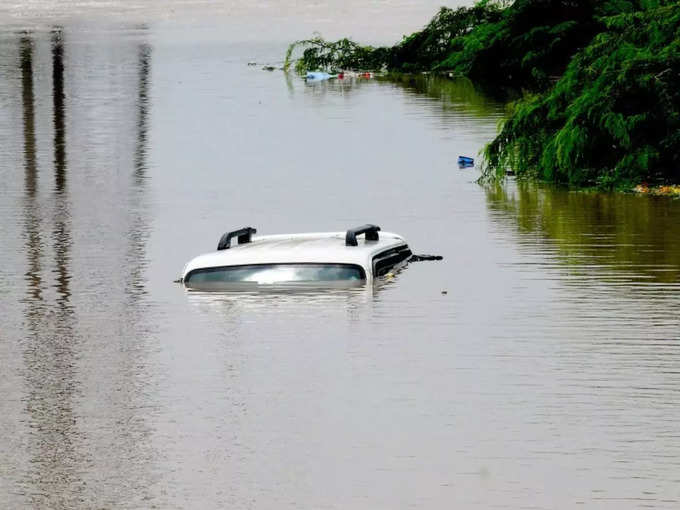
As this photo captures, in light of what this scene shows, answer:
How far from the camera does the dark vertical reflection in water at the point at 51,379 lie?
1390cm

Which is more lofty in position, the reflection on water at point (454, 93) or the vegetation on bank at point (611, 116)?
the vegetation on bank at point (611, 116)

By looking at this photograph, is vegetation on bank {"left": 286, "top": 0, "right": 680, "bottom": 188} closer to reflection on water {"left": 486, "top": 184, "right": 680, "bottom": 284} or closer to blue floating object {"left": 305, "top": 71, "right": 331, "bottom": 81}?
reflection on water {"left": 486, "top": 184, "right": 680, "bottom": 284}

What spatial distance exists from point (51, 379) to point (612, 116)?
49.7ft

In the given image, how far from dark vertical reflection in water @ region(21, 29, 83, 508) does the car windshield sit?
1760 mm

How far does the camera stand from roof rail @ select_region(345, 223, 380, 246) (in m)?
23.0

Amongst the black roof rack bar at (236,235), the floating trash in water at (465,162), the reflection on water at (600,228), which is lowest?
the floating trash in water at (465,162)

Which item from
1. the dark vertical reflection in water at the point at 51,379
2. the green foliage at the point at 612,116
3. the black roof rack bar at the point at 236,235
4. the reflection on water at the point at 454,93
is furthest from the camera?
the reflection on water at the point at 454,93

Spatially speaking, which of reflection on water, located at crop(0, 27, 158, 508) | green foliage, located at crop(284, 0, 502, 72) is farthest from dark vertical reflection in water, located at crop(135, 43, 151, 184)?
green foliage, located at crop(284, 0, 502, 72)

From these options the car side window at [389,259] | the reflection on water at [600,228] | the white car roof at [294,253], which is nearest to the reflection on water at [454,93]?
the reflection on water at [600,228]

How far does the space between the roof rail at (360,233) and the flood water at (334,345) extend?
726 millimetres

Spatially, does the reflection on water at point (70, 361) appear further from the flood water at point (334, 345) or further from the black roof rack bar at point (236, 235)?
the black roof rack bar at point (236, 235)

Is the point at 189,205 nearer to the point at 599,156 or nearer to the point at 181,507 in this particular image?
the point at 599,156

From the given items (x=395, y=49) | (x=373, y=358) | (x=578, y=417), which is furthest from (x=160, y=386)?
(x=395, y=49)

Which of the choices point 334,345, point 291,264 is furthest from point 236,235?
point 334,345
